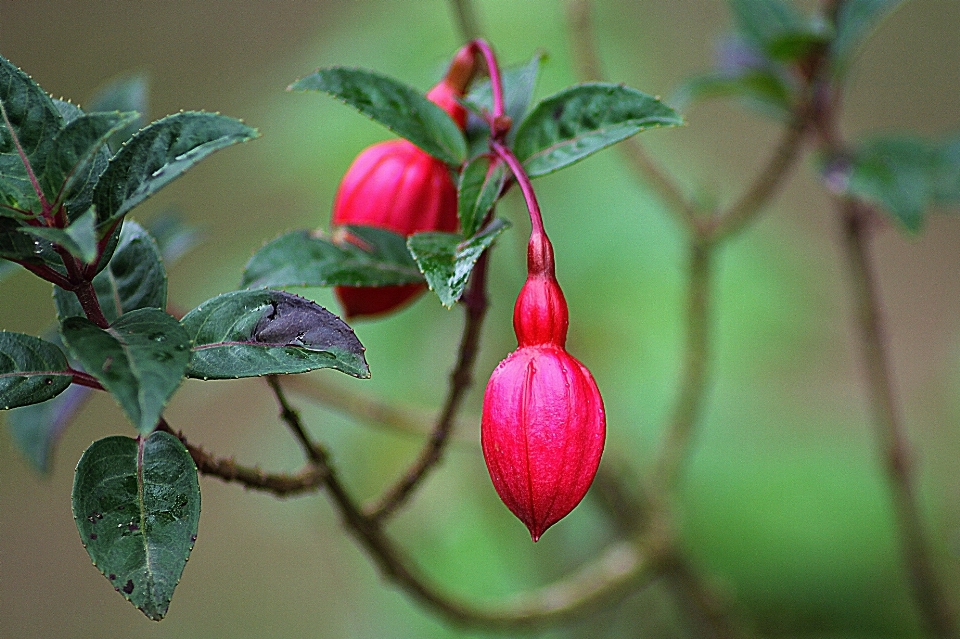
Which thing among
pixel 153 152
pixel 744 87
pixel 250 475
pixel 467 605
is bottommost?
pixel 467 605

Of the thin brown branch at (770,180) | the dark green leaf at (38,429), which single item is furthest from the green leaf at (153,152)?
the thin brown branch at (770,180)

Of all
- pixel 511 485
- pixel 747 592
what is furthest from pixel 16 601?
pixel 511 485

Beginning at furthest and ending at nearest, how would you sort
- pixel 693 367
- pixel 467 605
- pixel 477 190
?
pixel 693 367 → pixel 467 605 → pixel 477 190

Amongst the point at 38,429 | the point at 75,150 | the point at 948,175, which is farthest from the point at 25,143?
the point at 948,175

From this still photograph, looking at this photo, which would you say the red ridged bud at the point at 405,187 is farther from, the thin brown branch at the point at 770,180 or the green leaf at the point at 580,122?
the thin brown branch at the point at 770,180

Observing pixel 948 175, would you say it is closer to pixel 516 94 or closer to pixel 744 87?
pixel 744 87

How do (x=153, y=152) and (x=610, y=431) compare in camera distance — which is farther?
(x=610, y=431)

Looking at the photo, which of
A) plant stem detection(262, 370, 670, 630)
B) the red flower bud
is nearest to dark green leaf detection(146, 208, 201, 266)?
plant stem detection(262, 370, 670, 630)
